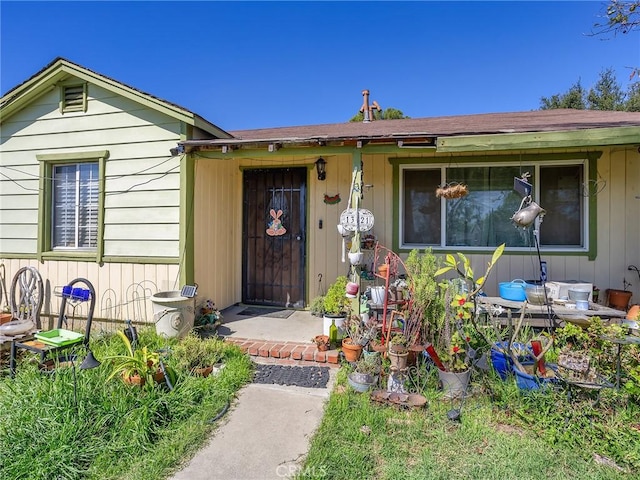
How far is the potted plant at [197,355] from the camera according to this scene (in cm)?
332

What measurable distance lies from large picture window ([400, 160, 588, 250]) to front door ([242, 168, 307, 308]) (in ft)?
5.94

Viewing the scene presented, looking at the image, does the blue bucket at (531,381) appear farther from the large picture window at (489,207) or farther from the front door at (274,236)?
the front door at (274,236)

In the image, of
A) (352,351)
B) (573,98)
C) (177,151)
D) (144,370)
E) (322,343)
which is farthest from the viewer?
(573,98)

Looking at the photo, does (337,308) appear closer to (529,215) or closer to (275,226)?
(275,226)

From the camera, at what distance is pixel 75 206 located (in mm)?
5090

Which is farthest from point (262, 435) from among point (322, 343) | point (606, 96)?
point (606, 96)

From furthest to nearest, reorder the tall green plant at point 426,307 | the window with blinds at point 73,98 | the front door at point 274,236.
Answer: the front door at point 274,236
the window with blinds at point 73,98
the tall green plant at point 426,307

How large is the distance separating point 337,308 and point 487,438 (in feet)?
6.99

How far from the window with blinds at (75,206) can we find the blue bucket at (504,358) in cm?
571

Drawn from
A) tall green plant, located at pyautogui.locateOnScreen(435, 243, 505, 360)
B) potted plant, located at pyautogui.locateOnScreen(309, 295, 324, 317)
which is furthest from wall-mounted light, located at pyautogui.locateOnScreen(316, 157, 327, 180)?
tall green plant, located at pyautogui.locateOnScreen(435, 243, 505, 360)

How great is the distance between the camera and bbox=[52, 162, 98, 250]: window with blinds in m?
5.02

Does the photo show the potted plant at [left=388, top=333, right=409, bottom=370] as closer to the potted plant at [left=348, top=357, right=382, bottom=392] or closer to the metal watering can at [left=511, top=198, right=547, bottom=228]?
the potted plant at [left=348, top=357, right=382, bottom=392]

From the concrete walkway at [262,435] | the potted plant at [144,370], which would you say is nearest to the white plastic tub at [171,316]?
the potted plant at [144,370]

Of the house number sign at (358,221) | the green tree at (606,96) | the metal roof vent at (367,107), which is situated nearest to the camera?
the house number sign at (358,221)
